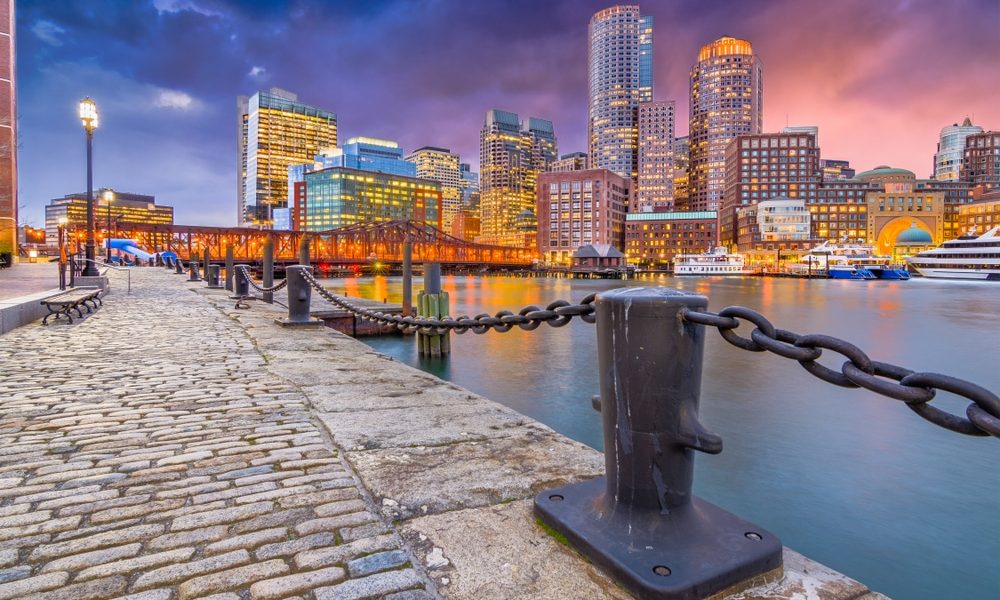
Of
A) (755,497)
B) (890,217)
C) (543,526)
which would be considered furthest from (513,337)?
(890,217)

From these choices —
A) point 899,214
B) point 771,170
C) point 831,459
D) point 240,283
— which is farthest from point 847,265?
point 240,283

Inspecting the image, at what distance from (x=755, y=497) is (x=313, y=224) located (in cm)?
18744

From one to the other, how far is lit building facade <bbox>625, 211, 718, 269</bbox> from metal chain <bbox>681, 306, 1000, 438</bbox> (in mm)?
170476

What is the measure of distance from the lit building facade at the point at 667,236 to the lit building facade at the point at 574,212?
782cm

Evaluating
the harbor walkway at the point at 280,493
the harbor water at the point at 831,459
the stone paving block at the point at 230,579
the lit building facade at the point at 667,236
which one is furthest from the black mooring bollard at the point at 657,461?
the lit building facade at the point at 667,236

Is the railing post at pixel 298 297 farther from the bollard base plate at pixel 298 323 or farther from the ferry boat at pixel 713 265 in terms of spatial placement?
the ferry boat at pixel 713 265

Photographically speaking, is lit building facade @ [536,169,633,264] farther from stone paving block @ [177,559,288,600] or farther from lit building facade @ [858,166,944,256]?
stone paving block @ [177,559,288,600]

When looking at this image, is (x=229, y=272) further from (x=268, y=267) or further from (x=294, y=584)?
(x=294, y=584)

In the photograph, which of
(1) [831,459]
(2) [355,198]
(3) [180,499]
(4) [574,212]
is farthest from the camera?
(2) [355,198]

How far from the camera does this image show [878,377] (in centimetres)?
190

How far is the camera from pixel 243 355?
8.05 meters

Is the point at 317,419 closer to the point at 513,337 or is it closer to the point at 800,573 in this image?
the point at 800,573

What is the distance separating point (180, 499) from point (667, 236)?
175 m

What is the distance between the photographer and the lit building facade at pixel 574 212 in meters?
169
